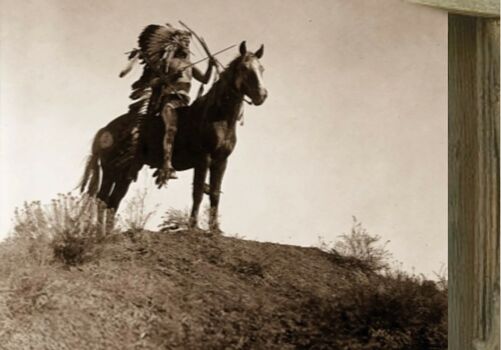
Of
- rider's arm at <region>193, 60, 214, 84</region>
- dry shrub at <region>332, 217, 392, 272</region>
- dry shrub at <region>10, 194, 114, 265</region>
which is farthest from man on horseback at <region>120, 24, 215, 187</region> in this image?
dry shrub at <region>332, 217, 392, 272</region>

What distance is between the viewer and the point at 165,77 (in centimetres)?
243

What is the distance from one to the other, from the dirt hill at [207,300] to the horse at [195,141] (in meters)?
0.15

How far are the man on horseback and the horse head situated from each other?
105mm

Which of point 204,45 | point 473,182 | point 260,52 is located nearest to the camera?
point 473,182

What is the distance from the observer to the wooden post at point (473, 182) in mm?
1137

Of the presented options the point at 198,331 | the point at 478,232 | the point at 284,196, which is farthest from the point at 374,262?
the point at 478,232

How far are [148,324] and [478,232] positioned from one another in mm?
1434

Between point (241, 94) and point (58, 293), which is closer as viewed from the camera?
point (58, 293)

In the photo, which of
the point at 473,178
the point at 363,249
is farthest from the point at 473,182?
the point at 363,249

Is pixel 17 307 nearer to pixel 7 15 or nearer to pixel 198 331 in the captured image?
pixel 198 331

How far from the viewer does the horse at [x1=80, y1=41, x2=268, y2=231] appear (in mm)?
2377

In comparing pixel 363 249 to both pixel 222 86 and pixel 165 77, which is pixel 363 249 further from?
pixel 165 77

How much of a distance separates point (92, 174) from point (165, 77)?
360 millimetres

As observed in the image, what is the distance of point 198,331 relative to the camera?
97.5 inches
